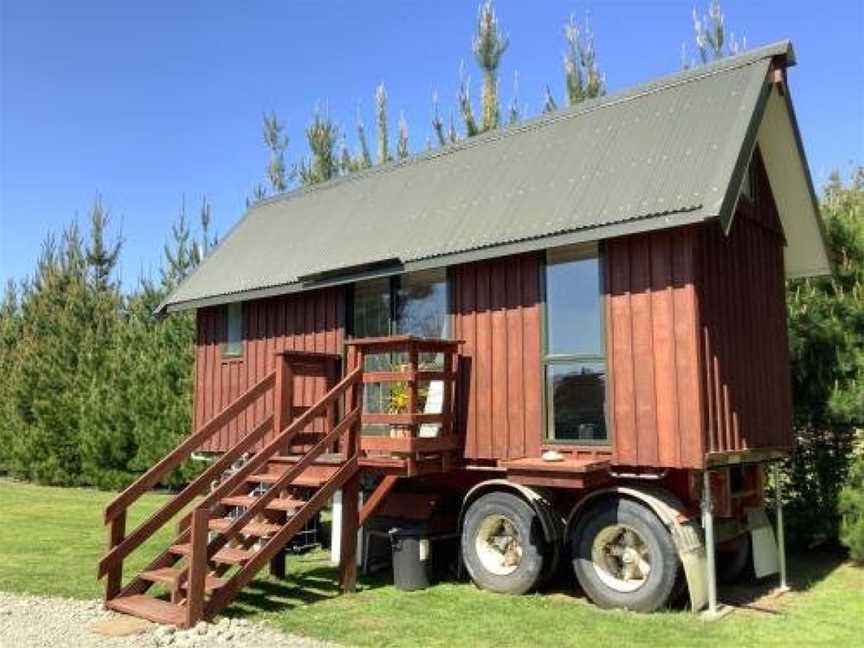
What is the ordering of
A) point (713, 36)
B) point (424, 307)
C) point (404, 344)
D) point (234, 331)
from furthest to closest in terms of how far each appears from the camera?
point (713, 36)
point (234, 331)
point (424, 307)
point (404, 344)

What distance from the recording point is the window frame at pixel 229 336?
42.0 feet

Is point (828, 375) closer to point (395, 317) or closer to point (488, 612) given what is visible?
point (395, 317)

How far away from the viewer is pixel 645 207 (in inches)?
316

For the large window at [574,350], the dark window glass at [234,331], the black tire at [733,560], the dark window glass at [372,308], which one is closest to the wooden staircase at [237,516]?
the dark window glass at [372,308]

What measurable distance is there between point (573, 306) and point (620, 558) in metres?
2.56

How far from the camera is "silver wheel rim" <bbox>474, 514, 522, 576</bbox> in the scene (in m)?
8.76

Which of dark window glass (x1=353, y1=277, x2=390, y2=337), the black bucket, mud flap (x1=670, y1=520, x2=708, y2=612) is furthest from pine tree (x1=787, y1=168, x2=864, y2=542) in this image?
dark window glass (x1=353, y1=277, x2=390, y2=337)

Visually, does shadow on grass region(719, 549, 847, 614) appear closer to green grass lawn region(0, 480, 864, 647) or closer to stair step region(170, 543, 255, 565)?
green grass lawn region(0, 480, 864, 647)

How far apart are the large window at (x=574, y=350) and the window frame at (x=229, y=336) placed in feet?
18.7

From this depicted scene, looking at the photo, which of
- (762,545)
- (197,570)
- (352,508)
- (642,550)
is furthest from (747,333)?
(197,570)

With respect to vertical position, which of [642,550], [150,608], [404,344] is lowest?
[150,608]

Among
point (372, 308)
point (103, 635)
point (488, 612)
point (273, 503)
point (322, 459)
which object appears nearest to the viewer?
point (103, 635)

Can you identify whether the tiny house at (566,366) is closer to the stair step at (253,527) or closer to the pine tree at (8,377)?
the stair step at (253,527)

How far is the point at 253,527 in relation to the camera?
856cm
